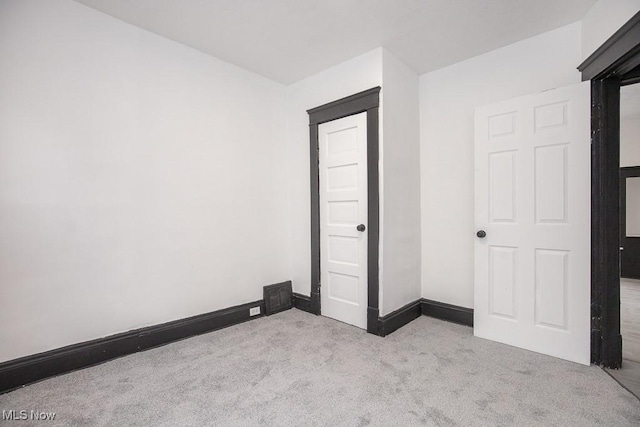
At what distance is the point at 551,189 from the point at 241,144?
2974 mm

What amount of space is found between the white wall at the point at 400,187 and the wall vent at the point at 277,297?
126 centimetres

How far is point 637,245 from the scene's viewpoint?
4.07m

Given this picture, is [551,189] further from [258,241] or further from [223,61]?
[223,61]

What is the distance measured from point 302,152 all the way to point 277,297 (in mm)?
1781

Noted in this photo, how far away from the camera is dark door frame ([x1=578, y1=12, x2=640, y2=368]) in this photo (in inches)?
85.5

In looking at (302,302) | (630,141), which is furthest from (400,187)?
(630,141)

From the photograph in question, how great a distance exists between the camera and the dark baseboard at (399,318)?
2.78 metres

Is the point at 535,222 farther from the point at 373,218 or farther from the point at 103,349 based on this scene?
the point at 103,349

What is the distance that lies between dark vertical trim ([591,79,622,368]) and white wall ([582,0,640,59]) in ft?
1.06

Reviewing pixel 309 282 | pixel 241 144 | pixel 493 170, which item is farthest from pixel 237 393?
pixel 493 170

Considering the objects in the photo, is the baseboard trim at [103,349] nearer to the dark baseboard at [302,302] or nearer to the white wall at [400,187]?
the dark baseboard at [302,302]

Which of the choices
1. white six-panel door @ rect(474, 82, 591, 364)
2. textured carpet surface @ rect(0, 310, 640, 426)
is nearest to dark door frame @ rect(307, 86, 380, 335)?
textured carpet surface @ rect(0, 310, 640, 426)

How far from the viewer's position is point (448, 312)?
3148 mm

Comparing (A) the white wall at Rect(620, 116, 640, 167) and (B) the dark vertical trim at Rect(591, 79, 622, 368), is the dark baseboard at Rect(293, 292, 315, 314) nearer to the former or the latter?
(B) the dark vertical trim at Rect(591, 79, 622, 368)
